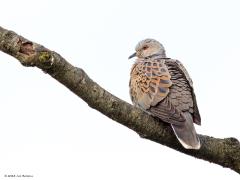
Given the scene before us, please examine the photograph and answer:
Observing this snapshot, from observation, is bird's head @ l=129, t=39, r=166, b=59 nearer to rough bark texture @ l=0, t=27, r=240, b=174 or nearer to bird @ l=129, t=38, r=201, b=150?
bird @ l=129, t=38, r=201, b=150

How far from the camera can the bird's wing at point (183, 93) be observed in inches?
229

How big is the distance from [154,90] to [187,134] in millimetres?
917

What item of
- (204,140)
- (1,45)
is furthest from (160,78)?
(1,45)

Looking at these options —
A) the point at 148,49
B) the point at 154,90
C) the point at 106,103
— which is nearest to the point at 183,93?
the point at 154,90

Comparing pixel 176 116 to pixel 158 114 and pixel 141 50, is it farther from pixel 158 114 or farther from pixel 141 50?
pixel 141 50

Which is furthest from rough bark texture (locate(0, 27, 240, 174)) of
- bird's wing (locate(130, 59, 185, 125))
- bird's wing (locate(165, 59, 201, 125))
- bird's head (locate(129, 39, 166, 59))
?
bird's head (locate(129, 39, 166, 59))

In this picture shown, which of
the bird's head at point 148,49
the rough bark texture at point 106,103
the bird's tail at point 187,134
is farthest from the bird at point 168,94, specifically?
the bird's head at point 148,49

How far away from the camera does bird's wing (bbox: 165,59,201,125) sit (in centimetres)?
582

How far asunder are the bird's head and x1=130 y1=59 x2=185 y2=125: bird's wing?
4.60 feet

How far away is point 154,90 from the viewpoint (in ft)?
19.4

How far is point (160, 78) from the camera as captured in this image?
6035 mm

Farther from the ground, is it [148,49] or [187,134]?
[148,49]

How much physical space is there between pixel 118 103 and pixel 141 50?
4116 millimetres

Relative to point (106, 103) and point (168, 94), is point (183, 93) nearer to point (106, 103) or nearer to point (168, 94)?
point (168, 94)
